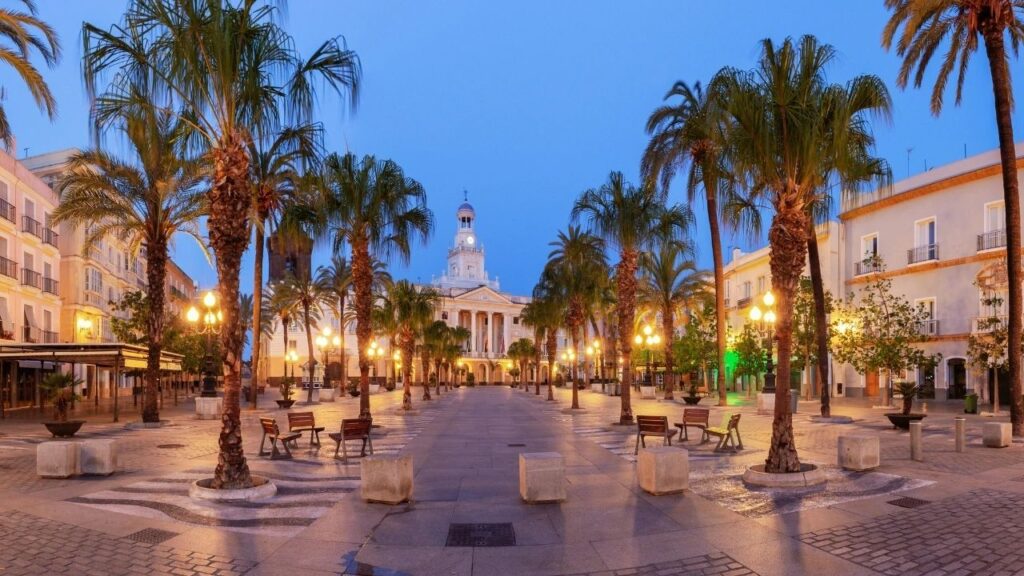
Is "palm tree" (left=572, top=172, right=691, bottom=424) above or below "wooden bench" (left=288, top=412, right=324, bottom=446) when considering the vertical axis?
above

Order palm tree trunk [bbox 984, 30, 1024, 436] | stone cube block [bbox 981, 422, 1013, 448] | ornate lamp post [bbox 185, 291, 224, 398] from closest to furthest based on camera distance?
1. stone cube block [bbox 981, 422, 1013, 448]
2. palm tree trunk [bbox 984, 30, 1024, 436]
3. ornate lamp post [bbox 185, 291, 224, 398]

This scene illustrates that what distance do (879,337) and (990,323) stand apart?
15.3 feet

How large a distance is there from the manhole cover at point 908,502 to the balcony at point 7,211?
3962 cm

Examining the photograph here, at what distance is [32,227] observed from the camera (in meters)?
38.5

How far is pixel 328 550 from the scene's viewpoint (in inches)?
300

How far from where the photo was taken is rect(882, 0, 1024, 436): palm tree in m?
17.7

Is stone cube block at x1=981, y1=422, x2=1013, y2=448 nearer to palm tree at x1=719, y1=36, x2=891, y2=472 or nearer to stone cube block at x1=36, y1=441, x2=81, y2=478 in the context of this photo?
palm tree at x1=719, y1=36, x2=891, y2=472

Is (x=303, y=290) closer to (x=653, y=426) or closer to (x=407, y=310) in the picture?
(x=407, y=310)

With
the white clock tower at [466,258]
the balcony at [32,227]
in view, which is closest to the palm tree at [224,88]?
the balcony at [32,227]

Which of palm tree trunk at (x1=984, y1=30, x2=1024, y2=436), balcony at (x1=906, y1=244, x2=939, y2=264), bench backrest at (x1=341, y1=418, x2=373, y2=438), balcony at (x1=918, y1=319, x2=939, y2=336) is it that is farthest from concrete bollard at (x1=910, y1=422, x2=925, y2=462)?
balcony at (x1=906, y1=244, x2=939, y2=264)

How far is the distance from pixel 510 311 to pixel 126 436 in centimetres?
10199

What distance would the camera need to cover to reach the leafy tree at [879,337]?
30062mm

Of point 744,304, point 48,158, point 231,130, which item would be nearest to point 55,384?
point 231,130

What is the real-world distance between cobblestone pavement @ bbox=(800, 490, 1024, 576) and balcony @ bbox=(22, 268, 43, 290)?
136 ft
